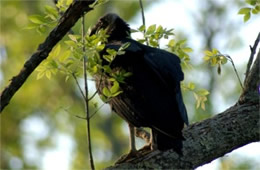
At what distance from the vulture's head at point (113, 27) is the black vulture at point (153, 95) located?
571 millimetres

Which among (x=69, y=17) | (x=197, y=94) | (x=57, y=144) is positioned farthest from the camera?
(x=57, y=144)

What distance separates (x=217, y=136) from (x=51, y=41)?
130 centimetres

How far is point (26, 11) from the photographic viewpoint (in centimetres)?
1703

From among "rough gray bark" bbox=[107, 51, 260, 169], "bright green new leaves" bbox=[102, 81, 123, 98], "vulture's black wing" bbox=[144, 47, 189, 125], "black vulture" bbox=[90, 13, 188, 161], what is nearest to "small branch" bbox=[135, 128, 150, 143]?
"black vulture" bbox=[90, 13, 188, 161]

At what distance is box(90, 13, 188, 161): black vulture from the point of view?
12.6 ft

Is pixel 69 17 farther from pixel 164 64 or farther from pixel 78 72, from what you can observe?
pixel 164 64

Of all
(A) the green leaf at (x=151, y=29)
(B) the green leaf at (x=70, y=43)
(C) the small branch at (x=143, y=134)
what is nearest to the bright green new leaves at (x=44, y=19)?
(B) the green leaf at (x=70, y=43)

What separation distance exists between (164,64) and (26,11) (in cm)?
1329

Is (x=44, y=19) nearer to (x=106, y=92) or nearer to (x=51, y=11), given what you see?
(x=51, y=11)

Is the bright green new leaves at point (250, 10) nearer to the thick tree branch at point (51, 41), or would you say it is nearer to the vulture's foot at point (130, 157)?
the vulture's foot at point (130, 157)

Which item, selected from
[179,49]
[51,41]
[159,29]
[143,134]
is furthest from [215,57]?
[51,41]

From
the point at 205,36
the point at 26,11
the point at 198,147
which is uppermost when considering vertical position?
the point at 26,11

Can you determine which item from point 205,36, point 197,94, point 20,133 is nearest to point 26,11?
point 20,133

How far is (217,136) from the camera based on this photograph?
406 centimetres
